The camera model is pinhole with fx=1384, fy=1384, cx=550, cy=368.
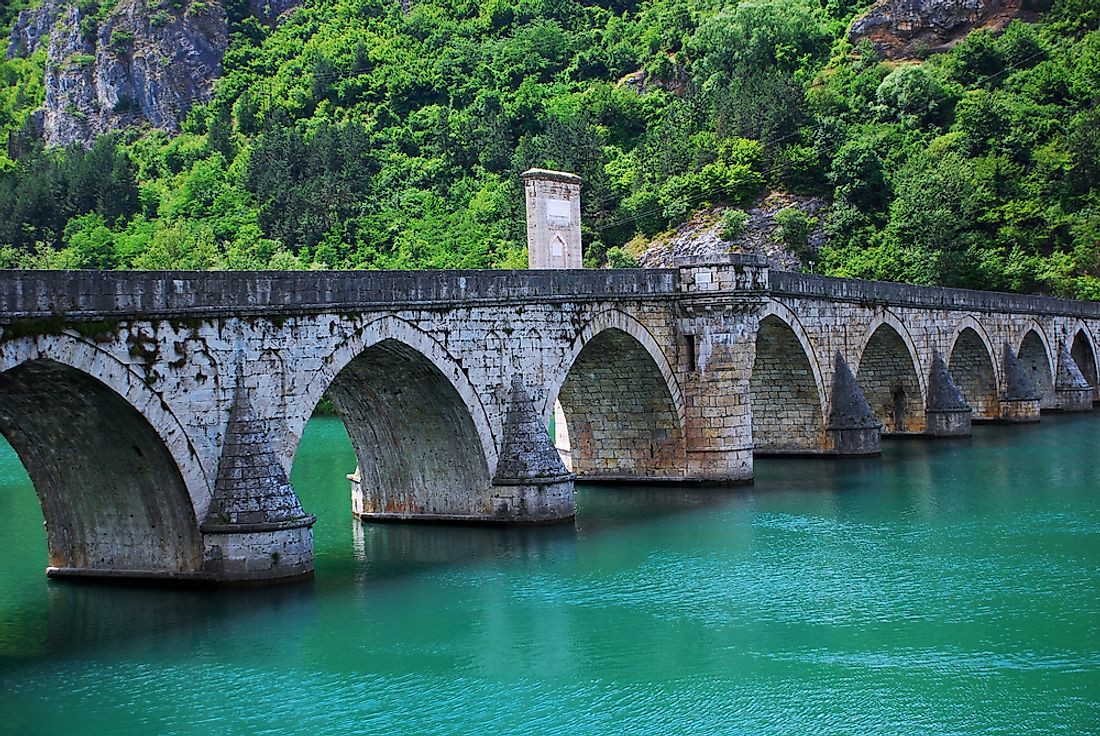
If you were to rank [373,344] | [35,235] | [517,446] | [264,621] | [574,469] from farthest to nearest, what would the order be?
[35,235] → [574,469] → [517,446] → [373,344] → [264,621]

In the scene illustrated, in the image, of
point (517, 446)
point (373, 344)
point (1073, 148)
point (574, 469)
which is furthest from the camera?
point (1073, 148)

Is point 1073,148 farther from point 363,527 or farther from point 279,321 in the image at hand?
point 279,321

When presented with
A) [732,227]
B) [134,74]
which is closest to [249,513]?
[732,227]

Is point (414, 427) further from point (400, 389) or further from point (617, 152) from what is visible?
point (617, 152)

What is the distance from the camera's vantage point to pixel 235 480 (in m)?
19.7

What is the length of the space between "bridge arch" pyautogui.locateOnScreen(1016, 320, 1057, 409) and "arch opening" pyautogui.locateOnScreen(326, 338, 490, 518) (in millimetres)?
31855

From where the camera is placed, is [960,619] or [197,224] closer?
[960,619]

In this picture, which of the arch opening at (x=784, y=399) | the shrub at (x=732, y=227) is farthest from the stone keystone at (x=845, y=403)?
the shrub at (x=732, y=227)

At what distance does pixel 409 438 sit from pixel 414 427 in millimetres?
306

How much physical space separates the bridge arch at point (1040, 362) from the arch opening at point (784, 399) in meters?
18.4

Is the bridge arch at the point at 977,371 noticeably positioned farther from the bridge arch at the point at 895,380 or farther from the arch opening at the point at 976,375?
the bridge arch at the point at 895,380

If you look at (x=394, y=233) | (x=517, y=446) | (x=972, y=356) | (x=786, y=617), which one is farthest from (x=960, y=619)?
(x=394, y=233)

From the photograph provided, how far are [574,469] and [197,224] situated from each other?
49017 millimetres

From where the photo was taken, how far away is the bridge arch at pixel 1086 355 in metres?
55.8
